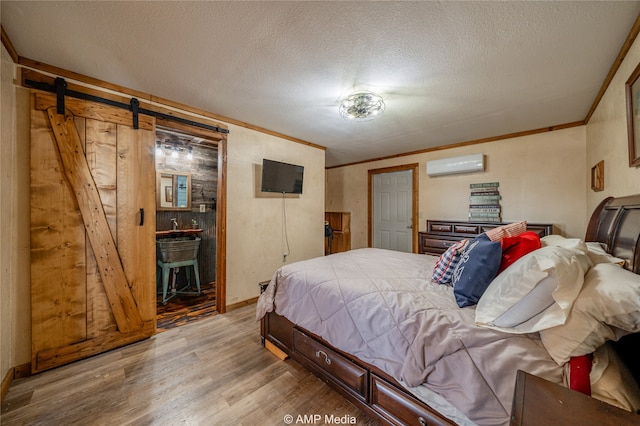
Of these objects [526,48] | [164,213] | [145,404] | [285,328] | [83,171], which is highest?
[526,48]

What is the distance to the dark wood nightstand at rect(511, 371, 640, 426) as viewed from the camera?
60cm

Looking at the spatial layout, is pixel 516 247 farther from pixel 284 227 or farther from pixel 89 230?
pixel 89 230

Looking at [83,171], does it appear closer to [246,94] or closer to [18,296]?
[18,296]

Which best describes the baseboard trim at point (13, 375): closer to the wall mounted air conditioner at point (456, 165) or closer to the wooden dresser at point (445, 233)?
the wooden dresser at point (445, 233)

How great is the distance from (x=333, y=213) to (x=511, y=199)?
11.0 feet

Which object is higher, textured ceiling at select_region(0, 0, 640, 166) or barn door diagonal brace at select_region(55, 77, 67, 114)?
textured ceiling at select_region(0, 0, 640, 166)

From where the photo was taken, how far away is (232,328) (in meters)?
2.46

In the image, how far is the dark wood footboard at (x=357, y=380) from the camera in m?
1.20

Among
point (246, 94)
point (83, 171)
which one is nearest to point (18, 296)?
point (83, 171)


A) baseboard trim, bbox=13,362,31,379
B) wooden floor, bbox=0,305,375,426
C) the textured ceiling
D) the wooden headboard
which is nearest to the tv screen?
A: the textured ceiling

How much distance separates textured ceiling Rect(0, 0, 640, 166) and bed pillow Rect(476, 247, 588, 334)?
136 cm

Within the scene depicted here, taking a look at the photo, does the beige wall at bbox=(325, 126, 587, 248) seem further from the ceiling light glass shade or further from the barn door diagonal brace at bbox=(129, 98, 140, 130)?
the barn door diagonal brace at bbox=(129, 98, 140, 130)

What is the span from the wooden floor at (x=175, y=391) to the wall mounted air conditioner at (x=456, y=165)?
3504 mm

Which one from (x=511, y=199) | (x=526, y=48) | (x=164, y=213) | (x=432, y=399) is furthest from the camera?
(x=164, y=213)
